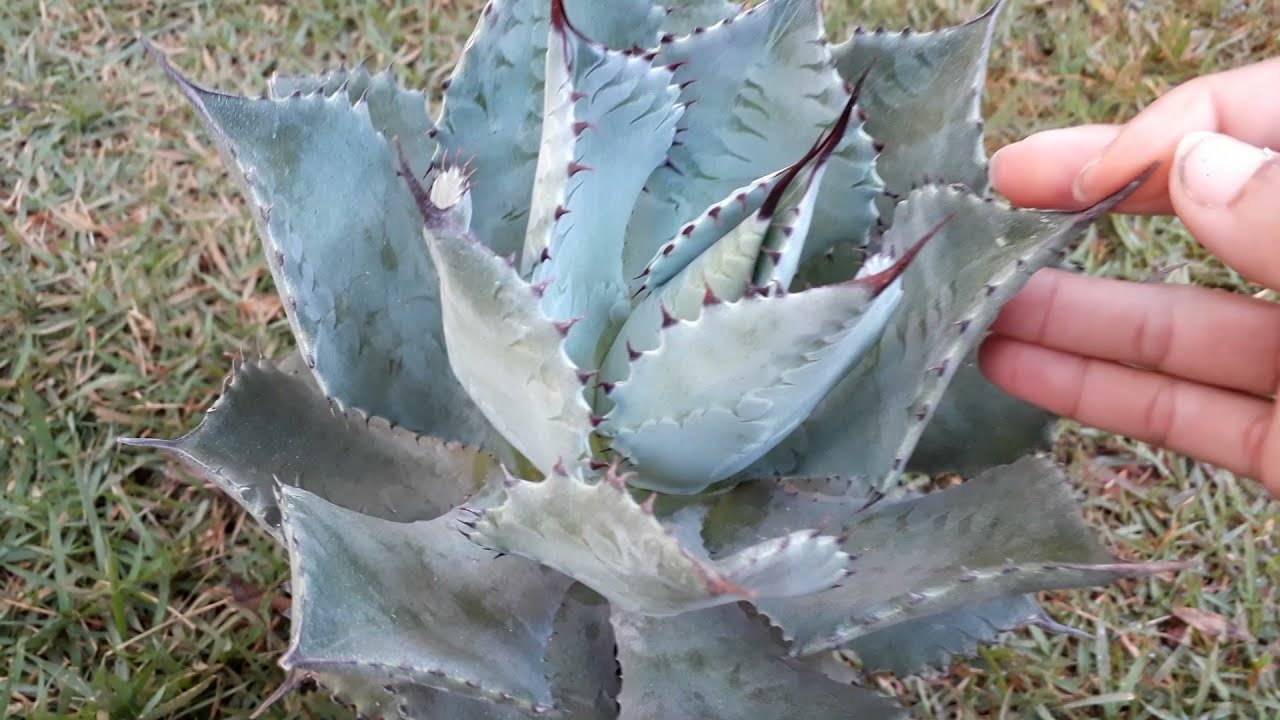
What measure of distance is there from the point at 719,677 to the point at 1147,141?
633mm

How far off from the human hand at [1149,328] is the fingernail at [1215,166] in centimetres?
5

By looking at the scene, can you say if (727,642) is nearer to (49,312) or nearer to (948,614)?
(948,614)

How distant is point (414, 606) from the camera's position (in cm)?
82

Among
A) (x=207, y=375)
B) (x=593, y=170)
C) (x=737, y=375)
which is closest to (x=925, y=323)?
(x=737, y=375)

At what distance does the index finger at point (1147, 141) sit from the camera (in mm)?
975

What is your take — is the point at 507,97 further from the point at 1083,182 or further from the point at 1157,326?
the point at 1157,326

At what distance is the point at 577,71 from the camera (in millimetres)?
788

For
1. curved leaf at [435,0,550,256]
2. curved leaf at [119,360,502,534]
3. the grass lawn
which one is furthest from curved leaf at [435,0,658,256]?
the grass lawn

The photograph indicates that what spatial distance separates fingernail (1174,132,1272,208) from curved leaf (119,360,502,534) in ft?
2.19

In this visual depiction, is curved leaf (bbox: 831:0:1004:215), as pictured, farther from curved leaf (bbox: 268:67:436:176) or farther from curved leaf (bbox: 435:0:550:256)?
curved leaf (bbox: 268:67:436:176)

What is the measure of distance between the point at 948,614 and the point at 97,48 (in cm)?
166

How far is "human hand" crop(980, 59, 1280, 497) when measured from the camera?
1.00m

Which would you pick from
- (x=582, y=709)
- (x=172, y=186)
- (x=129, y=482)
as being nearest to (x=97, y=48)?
(x=172, y=186)

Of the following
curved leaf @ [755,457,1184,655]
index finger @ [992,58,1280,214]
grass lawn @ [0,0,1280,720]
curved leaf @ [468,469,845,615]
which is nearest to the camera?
curved leaf @ [468,469,845,615]
